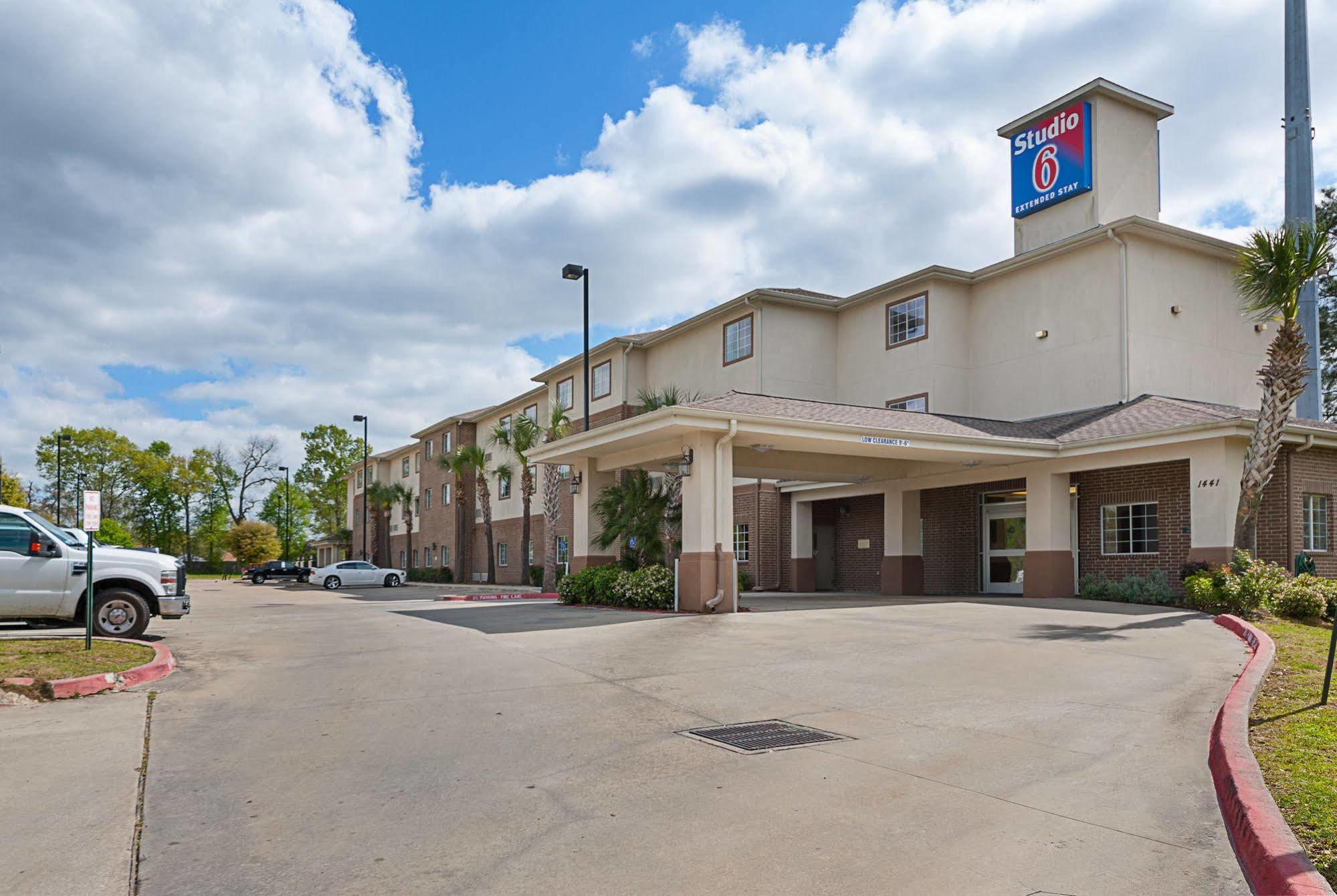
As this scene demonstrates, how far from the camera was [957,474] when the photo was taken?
2359cm

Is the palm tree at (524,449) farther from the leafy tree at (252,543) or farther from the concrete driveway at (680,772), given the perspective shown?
the leafy tree at (252,543)

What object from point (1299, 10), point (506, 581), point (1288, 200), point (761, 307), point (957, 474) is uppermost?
point (1299, 10)

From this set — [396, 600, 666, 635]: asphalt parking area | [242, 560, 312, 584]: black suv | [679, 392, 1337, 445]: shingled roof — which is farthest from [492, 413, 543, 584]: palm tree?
[242, 560, 312, 584]: black suv

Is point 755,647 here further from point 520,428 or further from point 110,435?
point 110,435

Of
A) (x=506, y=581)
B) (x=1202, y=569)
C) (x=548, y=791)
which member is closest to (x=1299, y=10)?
(x=1202, y=569)

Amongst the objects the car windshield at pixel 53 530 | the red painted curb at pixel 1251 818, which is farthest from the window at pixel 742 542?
the red painted curb at pixel 1251 818

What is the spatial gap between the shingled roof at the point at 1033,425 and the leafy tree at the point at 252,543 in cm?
5741

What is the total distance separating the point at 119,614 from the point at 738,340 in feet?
65.5

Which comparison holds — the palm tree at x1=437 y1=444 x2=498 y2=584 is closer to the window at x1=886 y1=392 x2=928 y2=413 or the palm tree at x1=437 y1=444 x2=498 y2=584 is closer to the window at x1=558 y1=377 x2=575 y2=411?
the window at x1=558 y1=377 x2=575 y2=411

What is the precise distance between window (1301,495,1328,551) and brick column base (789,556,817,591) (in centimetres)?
1351

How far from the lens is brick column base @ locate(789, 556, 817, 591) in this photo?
97.4ft

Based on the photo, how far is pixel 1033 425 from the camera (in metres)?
23.8

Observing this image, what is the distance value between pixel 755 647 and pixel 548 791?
726cm

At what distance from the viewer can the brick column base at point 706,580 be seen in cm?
1903
